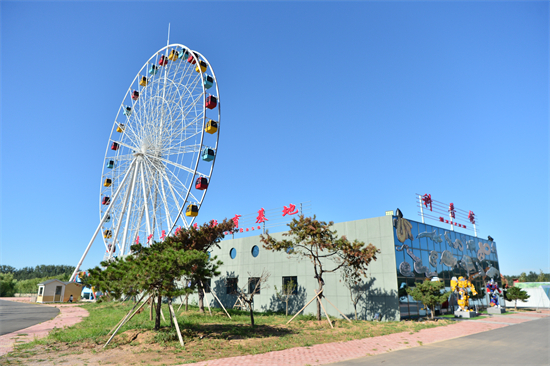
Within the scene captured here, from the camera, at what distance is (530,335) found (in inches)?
578

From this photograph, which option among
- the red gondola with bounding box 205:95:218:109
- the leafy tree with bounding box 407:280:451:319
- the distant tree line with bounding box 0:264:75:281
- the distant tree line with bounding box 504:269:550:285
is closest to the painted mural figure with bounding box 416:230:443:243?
the leafy tree with bounding box 407:280:451:319

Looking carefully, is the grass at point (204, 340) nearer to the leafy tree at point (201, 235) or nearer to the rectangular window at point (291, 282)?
the leafy tree at point (201, 235)

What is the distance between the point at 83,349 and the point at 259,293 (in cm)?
1697

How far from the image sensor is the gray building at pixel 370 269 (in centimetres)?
2045

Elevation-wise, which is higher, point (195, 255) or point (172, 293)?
point (195, 255)

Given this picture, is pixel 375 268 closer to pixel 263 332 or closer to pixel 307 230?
pixel 307 230

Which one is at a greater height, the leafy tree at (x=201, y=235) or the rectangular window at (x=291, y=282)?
the leafy tree at (x=201, y=235)

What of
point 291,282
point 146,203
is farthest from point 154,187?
point 291,282

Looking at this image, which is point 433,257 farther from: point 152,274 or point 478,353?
point 152,274

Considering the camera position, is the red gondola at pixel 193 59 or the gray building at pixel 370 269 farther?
the red gondola at pixel 193 59

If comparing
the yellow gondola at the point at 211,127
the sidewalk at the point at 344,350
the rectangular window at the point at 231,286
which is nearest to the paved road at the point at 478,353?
the sidewalk at the point at 344,350

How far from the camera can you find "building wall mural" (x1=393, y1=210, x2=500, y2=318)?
68.4 ft

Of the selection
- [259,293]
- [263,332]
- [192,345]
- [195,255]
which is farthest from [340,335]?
[259,293]

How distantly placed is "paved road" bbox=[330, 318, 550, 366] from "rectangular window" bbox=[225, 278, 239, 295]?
Result: 19.3 m
